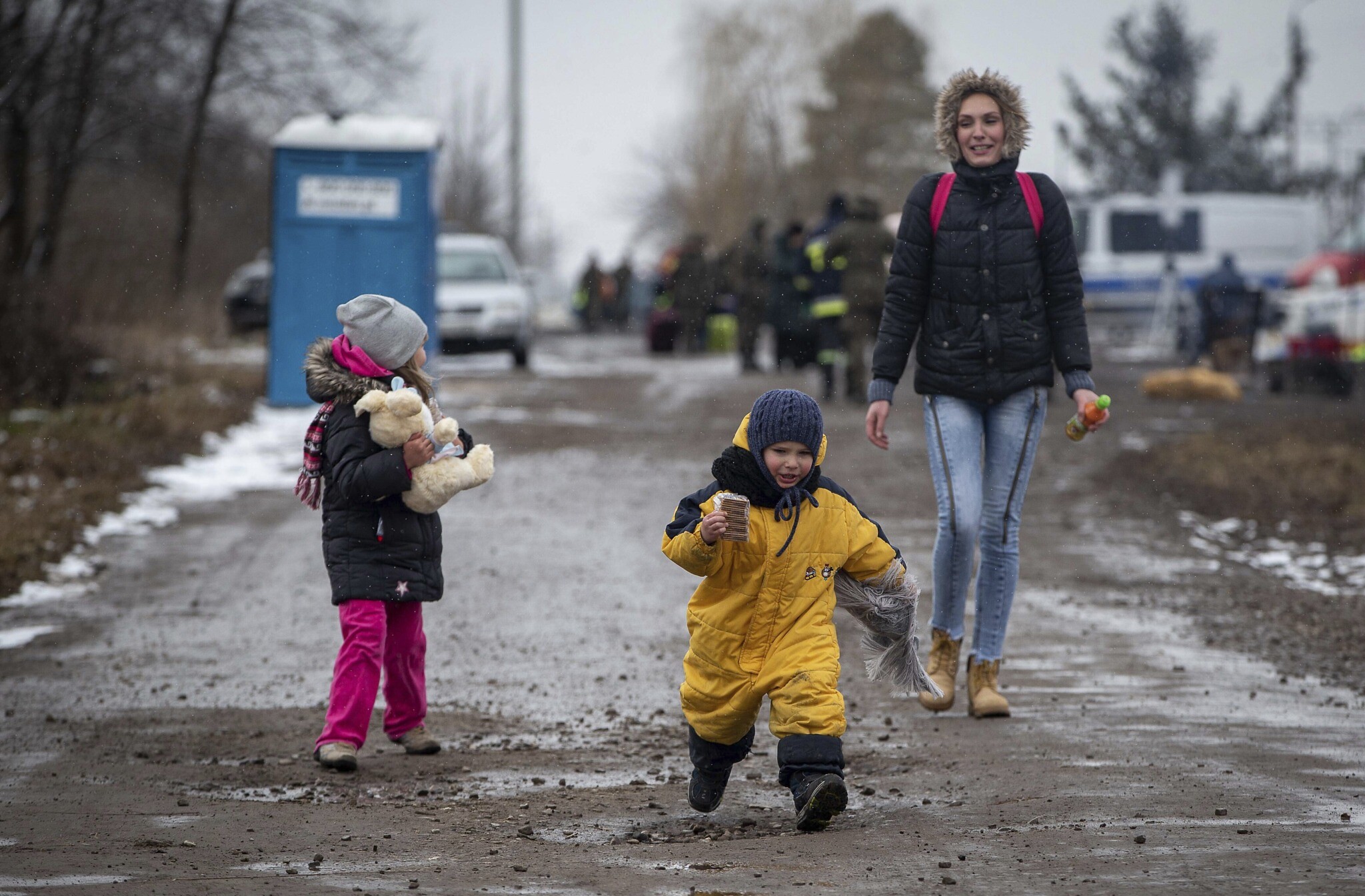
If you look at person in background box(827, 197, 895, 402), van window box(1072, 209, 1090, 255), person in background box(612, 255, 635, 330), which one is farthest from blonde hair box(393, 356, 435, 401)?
person in background box(612, 255, 635, 330)

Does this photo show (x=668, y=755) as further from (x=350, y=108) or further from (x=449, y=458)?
(x=350, y=108)

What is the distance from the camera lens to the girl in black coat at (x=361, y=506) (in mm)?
5180

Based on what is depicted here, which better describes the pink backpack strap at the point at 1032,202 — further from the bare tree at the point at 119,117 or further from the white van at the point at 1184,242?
the white van at the point at 1184,242

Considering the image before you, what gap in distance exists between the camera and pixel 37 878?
3766mm

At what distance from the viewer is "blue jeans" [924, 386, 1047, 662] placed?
18.9ft

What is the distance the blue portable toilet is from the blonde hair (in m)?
9.82

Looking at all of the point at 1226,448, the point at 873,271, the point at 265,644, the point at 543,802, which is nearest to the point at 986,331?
the point at 543,802

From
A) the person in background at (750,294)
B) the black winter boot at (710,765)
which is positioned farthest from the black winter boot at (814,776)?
the person in background at (750,294)

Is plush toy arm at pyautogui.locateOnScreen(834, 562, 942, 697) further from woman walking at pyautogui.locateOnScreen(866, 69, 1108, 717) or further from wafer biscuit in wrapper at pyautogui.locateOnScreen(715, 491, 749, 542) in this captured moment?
woman walking at pyautogui.locateOnScreen(866, 69, 1108, 717)

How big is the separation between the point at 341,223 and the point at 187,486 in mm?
4654

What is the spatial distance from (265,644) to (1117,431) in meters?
9.80

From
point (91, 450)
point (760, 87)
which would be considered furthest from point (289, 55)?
point (760, 87)

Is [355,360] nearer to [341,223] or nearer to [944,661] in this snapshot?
[944,661]

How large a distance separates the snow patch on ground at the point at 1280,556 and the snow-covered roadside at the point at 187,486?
5.57 m
